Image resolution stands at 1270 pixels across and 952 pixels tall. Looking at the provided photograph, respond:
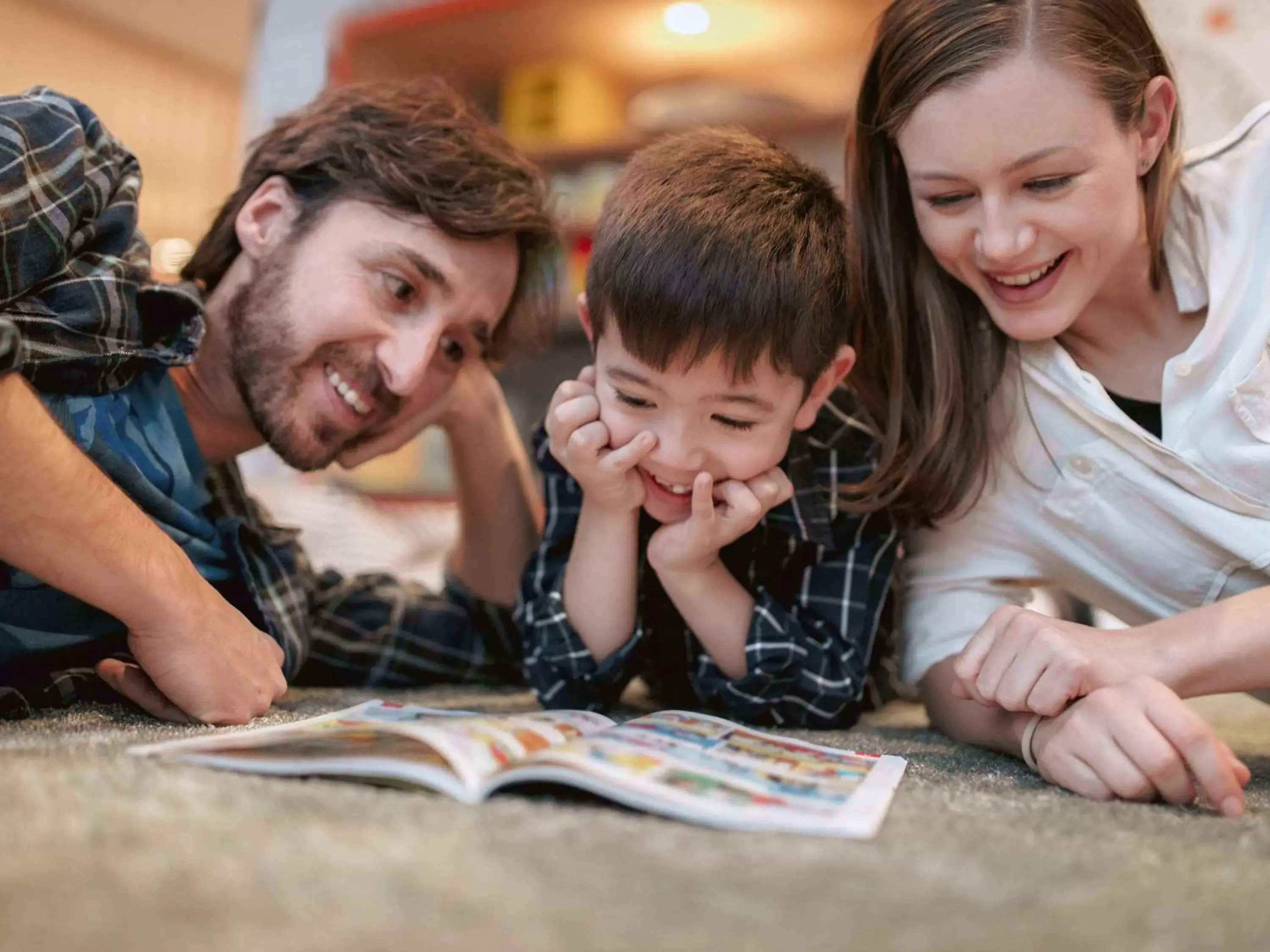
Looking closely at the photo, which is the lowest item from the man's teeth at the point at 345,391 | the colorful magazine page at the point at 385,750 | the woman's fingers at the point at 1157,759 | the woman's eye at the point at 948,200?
the colorful magazine page at the point at 385,750

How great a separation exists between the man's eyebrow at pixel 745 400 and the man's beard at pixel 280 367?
448 millimetres

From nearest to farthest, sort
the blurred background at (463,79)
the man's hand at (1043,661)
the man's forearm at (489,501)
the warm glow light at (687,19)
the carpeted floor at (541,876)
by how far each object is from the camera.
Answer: the carpeted floor at (541,876), the man's hand at (1043,661), the man's forearm at (489,501), the blurred background at (463,79), the warm glow light at (687,19)

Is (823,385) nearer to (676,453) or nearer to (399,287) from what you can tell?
(676,453)

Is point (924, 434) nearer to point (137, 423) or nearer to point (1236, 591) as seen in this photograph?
point (1236, 591)

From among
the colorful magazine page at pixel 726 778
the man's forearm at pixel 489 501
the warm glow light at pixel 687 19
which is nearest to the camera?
the colorful magazine page at pixel 726 778

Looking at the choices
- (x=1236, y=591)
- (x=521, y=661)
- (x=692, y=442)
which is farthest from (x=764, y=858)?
(x=521, y=661)

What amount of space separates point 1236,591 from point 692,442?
1.84ft

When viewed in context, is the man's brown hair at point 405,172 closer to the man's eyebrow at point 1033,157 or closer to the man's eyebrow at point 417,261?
the man's eyebrow at point 417,261

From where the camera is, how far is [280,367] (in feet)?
3.86

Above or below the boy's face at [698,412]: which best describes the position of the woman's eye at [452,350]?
below

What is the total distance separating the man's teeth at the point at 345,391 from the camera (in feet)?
3.93

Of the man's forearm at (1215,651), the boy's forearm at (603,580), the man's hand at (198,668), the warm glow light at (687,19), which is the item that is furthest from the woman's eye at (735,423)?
the warm glow light at (687,19)

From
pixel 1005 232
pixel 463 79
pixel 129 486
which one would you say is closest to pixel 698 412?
pixel 1005 232

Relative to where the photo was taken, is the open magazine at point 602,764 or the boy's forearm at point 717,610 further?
the boy's forearm at point 717,610
